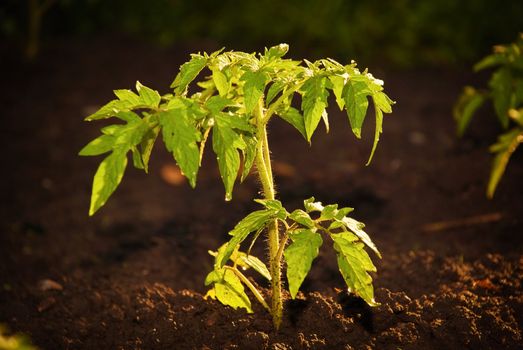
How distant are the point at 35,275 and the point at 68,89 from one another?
101 inches

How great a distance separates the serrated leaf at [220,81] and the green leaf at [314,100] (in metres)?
0.26

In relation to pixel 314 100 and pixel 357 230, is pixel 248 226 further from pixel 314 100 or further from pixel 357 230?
pixel 314 100

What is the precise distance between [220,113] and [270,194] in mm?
414

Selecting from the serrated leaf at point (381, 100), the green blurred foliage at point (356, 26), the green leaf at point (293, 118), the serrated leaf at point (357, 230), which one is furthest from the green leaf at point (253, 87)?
the green blurred foliage at point (356, 26)

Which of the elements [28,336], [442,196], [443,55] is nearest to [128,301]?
[28,336]

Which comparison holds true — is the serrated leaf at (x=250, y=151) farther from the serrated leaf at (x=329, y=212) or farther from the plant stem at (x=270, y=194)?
the serrated leaf at (x=329, y=212)

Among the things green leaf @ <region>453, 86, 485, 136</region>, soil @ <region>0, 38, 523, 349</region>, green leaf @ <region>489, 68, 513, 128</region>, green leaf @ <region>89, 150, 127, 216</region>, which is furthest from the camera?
green leaf @ <region>453, 86, 485, 136</region>

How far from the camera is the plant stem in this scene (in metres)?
1.82

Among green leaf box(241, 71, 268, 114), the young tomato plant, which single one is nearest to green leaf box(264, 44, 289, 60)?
the young tomato plant

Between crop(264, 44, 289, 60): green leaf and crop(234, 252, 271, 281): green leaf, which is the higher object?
crop(264, 44, 289, 60): green leaf

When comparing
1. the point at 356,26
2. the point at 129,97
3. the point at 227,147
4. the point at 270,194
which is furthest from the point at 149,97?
the point at 356,26

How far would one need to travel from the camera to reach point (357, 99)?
1.64m

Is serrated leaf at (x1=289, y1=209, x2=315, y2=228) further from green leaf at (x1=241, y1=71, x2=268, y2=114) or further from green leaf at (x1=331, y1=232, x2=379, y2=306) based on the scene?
green leaf at (x1=241, y1=71, x2=268, y2=114)

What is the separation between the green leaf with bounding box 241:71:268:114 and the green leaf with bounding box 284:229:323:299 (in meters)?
0.44
